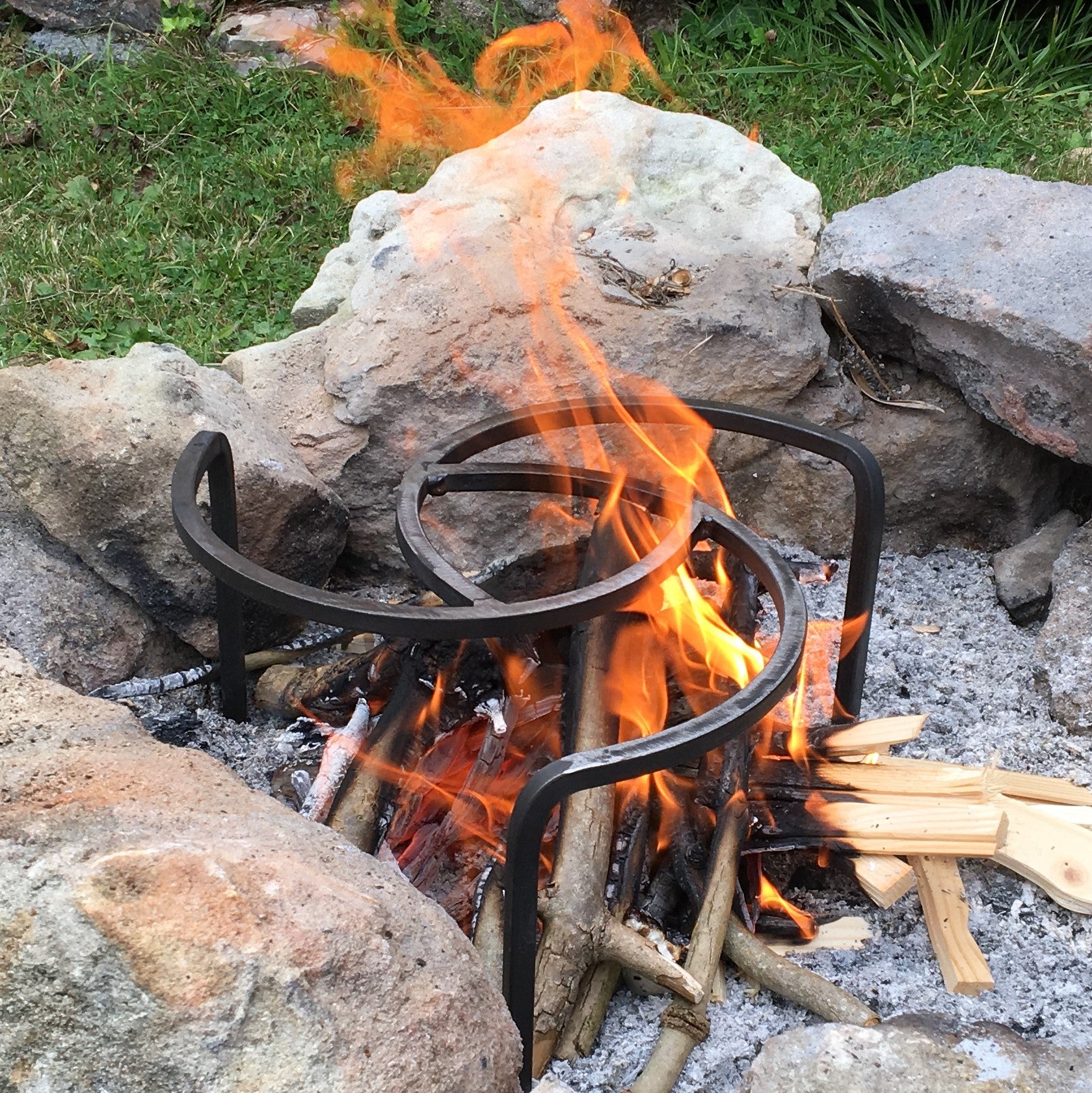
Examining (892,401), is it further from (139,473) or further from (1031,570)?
(139,473)

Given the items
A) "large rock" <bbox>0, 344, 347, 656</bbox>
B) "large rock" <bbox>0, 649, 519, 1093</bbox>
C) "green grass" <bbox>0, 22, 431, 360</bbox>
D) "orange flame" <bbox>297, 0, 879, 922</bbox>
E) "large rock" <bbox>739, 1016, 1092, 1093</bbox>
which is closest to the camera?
"large rock" <bbox>0, 649, 519, 1093</bbox>

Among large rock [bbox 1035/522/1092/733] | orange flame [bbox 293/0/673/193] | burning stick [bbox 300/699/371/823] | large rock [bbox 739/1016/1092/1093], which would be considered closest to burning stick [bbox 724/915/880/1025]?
large rock [bbox 739/1016/1092/1093]

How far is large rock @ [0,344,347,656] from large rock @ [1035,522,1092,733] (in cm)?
163

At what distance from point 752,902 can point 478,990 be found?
89 centimetres

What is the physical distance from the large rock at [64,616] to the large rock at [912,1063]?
5.29 feet

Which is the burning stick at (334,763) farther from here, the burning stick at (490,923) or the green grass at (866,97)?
the green grass at (866,97)

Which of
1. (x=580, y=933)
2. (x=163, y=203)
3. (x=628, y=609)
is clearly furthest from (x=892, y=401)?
(x=163, y=203)

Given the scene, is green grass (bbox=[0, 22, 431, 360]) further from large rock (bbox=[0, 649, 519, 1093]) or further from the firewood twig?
large rock (bbox=[0, 649, 519, 1093])

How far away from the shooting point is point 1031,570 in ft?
10.2

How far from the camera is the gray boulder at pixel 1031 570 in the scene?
3.06 metres

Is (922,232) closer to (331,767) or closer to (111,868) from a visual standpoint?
(331,767)

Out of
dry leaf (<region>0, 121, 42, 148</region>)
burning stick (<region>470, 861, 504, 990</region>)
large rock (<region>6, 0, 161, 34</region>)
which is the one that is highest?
large rock (<region>6, 0, 161, 34</region>)

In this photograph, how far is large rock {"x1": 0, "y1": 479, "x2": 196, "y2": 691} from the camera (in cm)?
267

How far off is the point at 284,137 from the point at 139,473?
292cm
